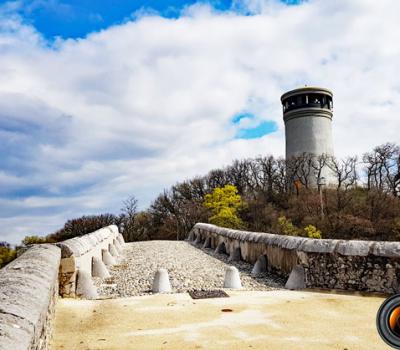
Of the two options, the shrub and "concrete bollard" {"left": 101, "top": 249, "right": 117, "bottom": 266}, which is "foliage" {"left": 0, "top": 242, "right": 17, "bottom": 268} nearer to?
"concrete bollard" {"left": 101, "top": 249, "right": 117, "bottom": 266}

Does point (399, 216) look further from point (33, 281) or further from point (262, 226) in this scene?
point (33, 281)

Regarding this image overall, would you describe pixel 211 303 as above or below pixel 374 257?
below

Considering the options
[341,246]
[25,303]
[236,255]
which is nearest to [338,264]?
[341,246]

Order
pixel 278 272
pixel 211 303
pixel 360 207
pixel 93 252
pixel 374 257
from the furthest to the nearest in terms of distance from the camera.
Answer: pixel 360 207 < pixel 93 252 < pixel 278 272 < pixel 374 257 < pixel 211 303

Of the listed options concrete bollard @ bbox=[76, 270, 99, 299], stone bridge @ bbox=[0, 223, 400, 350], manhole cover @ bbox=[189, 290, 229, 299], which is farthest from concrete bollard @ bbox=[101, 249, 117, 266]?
manhole cover @ bbox=[189, 290, 229, 299]

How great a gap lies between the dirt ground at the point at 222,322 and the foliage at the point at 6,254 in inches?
329

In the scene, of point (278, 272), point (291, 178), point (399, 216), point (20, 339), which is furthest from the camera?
point (291, 178)

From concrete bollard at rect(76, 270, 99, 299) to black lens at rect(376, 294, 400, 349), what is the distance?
6261mm

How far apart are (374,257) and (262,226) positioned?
29.0m

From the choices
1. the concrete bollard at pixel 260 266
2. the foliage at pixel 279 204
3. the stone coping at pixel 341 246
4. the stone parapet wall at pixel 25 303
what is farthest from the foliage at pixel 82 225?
the stone parapet wall at pixel 25 303

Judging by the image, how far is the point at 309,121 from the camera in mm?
46781

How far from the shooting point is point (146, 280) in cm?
945

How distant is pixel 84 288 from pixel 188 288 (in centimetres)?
202

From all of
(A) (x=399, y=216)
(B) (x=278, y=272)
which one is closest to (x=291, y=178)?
(A) (x=399, y=216)
